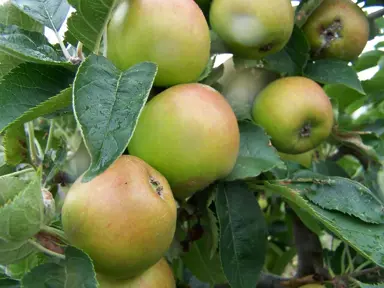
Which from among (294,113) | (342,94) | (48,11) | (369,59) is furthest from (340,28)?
(48,11)

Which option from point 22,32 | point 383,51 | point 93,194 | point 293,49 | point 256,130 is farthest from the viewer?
point 383,51

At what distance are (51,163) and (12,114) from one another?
0.13 metres

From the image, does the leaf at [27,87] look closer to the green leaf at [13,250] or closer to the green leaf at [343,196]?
the green leaf at [13,250]

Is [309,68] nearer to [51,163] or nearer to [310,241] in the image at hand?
[310,241]

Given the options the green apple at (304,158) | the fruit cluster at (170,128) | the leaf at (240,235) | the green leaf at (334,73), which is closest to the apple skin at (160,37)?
the fruit cluster at (170,128)

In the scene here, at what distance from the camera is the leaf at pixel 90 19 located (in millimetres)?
720

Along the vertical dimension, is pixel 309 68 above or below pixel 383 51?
Result: above

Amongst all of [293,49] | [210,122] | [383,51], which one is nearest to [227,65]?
[293,49]

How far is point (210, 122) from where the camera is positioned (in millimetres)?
714

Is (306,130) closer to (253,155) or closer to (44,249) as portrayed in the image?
(253,155)

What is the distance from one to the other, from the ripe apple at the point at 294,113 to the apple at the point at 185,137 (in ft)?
0.72

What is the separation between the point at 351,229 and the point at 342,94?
2.20ft

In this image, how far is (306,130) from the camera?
956 millimetres

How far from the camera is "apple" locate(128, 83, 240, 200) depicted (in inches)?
27.5
